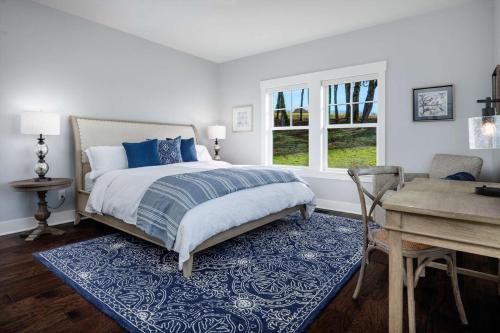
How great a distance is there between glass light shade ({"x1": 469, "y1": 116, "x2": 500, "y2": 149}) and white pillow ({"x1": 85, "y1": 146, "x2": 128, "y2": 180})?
141 inches

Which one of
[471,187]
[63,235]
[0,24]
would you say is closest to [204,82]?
[0,24]

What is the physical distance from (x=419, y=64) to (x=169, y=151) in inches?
140

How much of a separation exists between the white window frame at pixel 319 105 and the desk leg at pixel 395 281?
10.0 ft

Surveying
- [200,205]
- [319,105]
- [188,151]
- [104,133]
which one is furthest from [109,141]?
[319,105]

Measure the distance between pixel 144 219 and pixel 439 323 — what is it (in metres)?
2.23

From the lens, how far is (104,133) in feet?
13.3

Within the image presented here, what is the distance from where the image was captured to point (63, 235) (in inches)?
130

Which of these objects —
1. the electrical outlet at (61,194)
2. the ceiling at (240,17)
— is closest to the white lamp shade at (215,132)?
the ceiling at (240,17)

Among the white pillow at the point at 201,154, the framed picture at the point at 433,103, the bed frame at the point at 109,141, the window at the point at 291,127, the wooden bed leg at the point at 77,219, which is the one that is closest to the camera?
the bed frame at the point at 109,141

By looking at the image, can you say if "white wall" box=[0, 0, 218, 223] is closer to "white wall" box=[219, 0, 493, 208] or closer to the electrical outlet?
the electrical outlet

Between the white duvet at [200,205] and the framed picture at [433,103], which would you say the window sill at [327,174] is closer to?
the white duvet at [200,205]

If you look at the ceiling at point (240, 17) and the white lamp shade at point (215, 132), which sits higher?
the ceiling at point (240, 17)

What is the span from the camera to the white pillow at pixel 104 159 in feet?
11.7

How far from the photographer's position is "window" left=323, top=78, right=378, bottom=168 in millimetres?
4281
